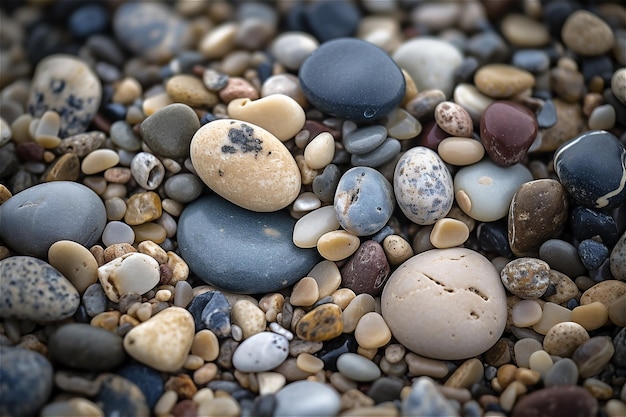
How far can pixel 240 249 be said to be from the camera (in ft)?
4.78

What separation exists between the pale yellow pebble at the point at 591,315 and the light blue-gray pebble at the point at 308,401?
61 centimetres

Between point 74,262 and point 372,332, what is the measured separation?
0.73 m

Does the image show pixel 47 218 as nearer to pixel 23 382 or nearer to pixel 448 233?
pixel 23 382

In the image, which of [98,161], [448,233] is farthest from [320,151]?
[98,161]

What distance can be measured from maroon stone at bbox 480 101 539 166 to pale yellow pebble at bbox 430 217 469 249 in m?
0.22

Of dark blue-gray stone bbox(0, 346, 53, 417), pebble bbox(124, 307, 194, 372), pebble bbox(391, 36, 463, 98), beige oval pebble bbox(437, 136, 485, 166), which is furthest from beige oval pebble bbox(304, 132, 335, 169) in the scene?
dark blue-gray stone bbox(0, 346, 53, 417)

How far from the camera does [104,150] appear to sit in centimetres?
156

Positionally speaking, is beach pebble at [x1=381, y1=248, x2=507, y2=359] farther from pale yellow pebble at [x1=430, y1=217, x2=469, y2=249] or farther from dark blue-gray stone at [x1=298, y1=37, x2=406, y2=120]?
dark blue-gray stone at [x1=298, y1=37, x2=406, y2=120]

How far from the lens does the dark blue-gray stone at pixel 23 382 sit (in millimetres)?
1166

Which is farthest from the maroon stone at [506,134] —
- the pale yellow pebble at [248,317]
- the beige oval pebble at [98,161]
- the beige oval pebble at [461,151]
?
the beige oval pebble at [98,161]

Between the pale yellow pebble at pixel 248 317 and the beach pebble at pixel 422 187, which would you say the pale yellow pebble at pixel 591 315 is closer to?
the beach pebble at pixel 422 187

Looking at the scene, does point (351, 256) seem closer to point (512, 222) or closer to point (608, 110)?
point (512, 222)

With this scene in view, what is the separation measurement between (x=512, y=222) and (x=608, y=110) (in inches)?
18.8

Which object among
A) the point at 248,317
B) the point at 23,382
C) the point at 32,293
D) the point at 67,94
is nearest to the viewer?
the point at 23,382
